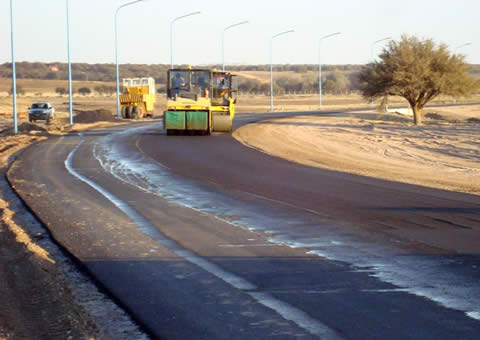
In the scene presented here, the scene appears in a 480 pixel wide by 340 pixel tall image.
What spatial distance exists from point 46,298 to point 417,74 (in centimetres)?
4564

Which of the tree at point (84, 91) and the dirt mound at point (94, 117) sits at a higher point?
the tree at point (84, 91)

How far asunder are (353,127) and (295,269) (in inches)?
1438

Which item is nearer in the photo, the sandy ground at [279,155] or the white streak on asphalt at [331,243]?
the sandy ground at [279,155]

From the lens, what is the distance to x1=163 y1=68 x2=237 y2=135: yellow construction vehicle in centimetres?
3422

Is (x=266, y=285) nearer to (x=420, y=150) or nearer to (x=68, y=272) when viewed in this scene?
(x=68, y=272)

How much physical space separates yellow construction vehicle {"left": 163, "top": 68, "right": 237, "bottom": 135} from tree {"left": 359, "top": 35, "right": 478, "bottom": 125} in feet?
63.6

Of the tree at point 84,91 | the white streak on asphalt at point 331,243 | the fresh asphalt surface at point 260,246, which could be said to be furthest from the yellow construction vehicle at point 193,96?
the tree at point 84,91

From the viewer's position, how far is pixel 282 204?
14.6 metres

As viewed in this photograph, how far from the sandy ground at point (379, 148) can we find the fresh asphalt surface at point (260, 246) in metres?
2.19

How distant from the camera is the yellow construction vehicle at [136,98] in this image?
56.9 m

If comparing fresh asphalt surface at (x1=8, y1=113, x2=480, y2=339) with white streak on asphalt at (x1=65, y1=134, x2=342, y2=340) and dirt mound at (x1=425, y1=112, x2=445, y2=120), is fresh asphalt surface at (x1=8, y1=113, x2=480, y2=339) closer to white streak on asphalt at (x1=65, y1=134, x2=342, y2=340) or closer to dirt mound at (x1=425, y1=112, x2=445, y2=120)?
white streak on asphalt at (x1=65, y1=134, x2=342, y2=340)

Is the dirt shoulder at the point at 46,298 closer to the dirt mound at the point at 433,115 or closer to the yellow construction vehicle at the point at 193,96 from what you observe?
the yellow construction vehicle at the point at 193,96

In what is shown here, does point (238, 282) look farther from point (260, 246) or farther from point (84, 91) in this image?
point (84, 91)

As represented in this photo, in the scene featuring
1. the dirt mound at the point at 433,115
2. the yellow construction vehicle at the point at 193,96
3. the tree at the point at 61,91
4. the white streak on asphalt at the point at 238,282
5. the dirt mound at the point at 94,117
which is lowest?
the white streak on asphalt at the point at 238,282
